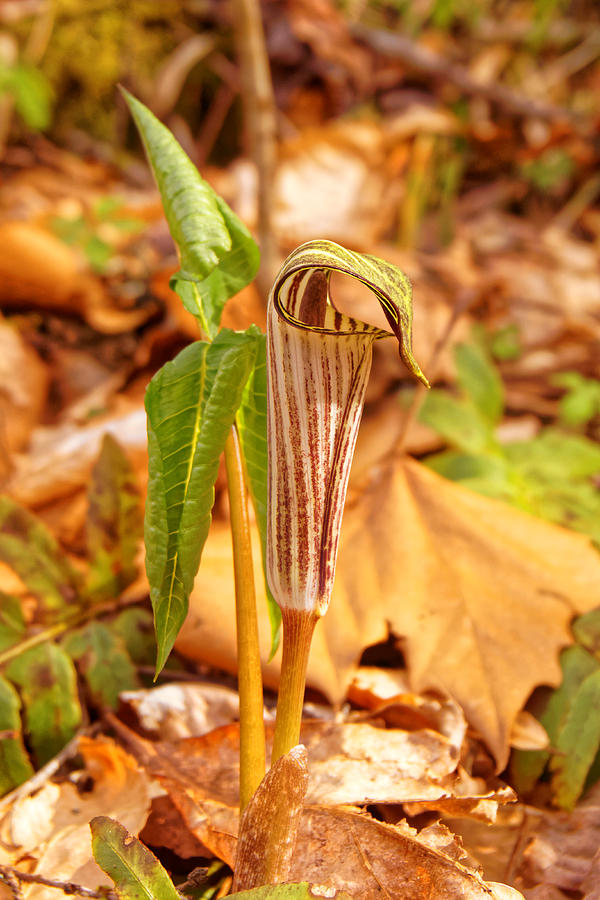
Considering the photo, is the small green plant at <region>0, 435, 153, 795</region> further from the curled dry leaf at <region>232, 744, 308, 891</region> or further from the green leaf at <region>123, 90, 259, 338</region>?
the green leaf at <region>123, 90, 259, 338</region>

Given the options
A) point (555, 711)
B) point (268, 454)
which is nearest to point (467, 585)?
point (555, 711)

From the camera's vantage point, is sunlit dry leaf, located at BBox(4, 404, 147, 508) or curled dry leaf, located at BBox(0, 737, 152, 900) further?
sunlit dry leaf, located at BBox(4, 404, 147, 508)

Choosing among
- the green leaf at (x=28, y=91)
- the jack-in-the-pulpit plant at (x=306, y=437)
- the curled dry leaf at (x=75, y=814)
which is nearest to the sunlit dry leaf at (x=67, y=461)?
the curled dry leaf at (x=75, y=814)

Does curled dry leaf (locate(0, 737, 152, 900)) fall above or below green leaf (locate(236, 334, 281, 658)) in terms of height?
below

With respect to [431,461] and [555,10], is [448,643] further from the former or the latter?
[555,10]

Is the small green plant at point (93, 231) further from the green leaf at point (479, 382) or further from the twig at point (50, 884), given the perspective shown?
the twig at point (50, 884)

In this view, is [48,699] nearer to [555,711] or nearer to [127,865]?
[127,865]

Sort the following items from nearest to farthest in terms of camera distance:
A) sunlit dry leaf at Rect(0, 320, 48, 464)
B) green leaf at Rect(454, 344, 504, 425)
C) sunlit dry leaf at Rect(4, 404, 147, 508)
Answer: sunlit dry leaf at Rect(4, 404, 147, 508) < green leaf at Rect(454, 344, 504, 425) < sunlit dry leaf at Rect(0, 320, 48, 464)

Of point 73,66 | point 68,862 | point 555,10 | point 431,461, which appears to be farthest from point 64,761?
point 555,10

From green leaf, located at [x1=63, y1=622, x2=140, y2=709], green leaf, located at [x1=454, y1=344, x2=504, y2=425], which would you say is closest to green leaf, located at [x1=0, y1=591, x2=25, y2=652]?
green leaf, located at [x1=63, y1=622, x2=140, y2=709]
